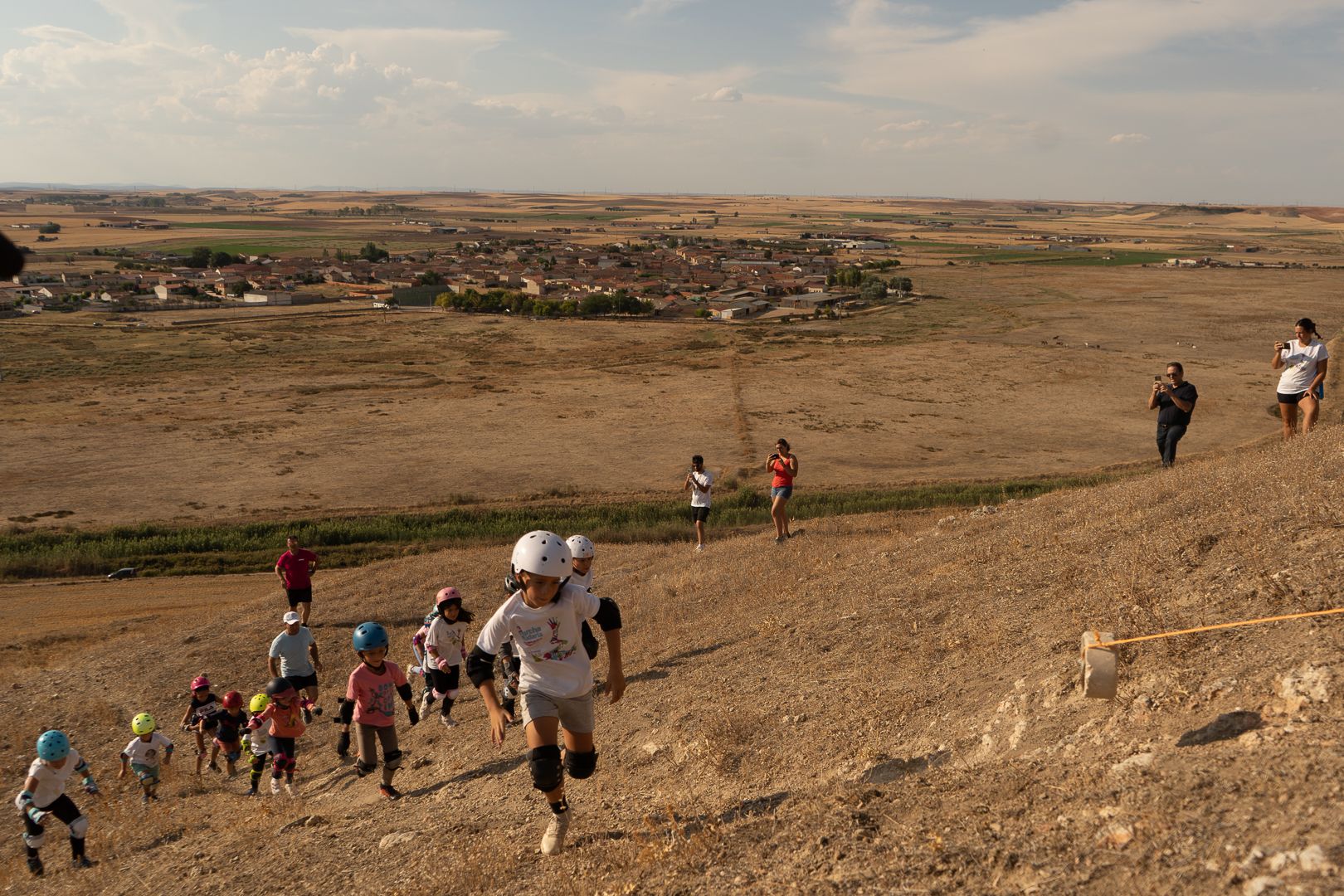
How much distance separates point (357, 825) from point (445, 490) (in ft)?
80.7

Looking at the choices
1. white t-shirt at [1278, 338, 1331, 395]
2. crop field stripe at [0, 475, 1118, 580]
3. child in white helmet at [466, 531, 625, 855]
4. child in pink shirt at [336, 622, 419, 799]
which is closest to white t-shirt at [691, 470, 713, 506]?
crop field stripe at [0, 475, 1118, 580]

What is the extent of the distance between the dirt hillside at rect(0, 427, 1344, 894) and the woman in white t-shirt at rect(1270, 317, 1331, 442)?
53.9 inches

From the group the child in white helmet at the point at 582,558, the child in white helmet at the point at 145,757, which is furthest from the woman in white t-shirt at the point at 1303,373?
the child in white helmet at the point at 145,757

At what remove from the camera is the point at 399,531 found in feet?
86.2

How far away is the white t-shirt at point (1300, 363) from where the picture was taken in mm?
12680

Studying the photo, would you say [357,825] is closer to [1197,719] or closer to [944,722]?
[944,722]

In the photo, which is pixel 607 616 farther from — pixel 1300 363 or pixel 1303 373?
pixel 1303 373

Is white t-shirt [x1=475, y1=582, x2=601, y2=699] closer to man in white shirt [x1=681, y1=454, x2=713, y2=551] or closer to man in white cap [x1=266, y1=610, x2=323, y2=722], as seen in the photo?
man in white cap [x1=266, y1=610, x2=323, y2=722]

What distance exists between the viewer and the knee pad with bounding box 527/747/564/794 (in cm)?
561

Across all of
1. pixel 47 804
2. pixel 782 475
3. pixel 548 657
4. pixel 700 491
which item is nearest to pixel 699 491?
pixel 700 491

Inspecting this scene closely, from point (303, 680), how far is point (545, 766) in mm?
6232

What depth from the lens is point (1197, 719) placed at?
543cm

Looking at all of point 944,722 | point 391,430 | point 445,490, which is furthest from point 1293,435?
point 391,430

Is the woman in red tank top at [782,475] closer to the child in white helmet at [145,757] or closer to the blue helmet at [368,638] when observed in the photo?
the blue helmet at [368,638]
